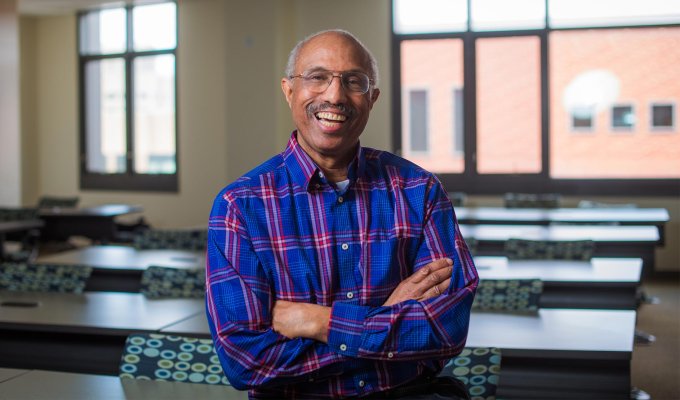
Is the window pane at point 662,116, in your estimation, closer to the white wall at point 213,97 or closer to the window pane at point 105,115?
the white wall at point 213,97

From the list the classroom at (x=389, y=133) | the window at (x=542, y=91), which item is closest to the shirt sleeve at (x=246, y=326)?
the classroom at (x=389, y=133)

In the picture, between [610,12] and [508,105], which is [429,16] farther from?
[610,12]

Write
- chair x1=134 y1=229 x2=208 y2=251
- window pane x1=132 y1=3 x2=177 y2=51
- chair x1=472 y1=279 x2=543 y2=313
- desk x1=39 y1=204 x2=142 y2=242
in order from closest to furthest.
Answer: chair x1=472 y1=279 x2=543 y2=313 → chair x1=134 y1=229 x2=208 y2=251 → desk x1=39 y1=204 x2=142 y2=242 → window pane x1=132 y1=3 x2=177 y2=51

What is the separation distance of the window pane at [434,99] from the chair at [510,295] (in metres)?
6.57

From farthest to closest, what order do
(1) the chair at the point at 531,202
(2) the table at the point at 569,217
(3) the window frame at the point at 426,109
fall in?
(3) the window frame at the point at 426,109
(1) the chair at the point at 531,202
(2) the table at the point at 569,217

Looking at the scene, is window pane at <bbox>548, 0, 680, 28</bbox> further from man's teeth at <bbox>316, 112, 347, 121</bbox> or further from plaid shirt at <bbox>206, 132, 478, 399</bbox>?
man's teeth at <bbox>316, 112, 347, 121</bbox>

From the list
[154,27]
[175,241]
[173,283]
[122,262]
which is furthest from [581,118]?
[173,283]

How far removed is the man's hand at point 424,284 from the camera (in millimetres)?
1819

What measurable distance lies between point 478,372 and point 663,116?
787 centimetres

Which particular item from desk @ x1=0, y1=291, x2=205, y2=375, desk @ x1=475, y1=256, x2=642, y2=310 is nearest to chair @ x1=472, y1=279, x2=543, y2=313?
desk @ x1=475, y1=256, x2=642, y2=310

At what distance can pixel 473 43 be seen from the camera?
9781 mm

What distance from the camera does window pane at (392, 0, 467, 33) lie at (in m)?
9.83

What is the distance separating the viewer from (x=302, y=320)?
175 centimetres

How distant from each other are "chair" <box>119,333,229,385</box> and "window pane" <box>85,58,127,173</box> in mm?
9760
